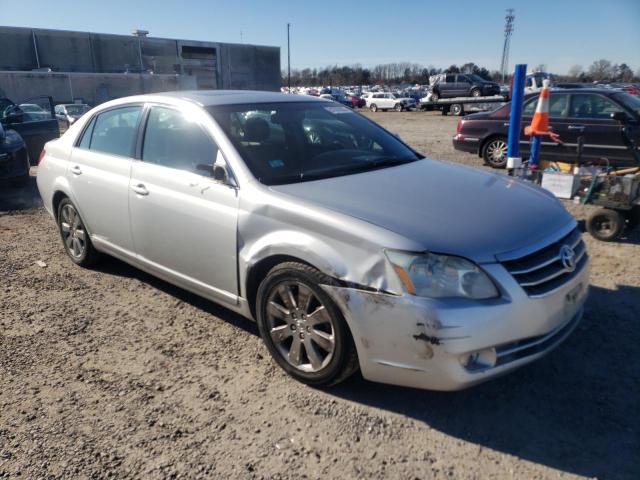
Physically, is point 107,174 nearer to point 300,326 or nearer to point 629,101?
point 300,326

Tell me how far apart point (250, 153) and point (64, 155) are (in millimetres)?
2532

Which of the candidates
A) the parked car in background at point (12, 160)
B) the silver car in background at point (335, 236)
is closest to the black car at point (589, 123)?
the silver car in background at point (335, 236)

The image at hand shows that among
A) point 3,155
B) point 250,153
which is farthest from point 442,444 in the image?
point 3,155

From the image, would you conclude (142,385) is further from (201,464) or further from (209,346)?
(201,464)

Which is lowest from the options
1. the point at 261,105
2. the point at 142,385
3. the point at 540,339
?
the point at 142,385

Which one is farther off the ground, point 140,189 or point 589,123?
point 589,123

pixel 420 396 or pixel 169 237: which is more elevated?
pixel 169 237

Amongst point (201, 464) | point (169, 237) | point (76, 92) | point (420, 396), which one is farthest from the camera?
point (76, 92)

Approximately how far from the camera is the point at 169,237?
3.61m

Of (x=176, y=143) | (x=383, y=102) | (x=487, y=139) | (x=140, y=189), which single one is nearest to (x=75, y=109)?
(x=487, y=139)

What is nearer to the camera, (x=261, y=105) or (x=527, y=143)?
(x=261, y=105)

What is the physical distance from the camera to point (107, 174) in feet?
13.8

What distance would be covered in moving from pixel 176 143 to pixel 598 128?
779 centimetres

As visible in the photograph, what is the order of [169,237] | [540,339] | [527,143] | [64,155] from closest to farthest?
[540,339]
[169,237]
[64,155]
[527,143]
